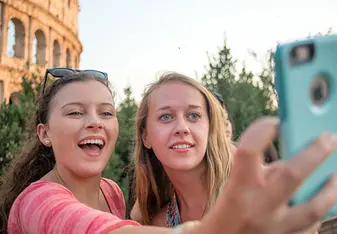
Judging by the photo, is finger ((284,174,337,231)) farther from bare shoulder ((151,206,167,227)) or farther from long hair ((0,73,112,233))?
bare shoulder ((151,206,167,227))

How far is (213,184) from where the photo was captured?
7.75 ft

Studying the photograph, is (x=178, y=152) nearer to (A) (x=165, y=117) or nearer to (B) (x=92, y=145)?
(A) (x=165, y=117)

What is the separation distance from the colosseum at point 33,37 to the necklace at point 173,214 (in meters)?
13.0

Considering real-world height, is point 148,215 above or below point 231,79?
below

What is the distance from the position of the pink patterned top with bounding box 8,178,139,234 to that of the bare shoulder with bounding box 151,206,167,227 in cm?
94

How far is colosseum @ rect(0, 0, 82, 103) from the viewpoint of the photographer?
16.3 metres

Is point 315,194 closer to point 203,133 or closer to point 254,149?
point 254,149

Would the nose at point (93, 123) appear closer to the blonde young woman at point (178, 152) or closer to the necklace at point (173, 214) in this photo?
the blonde young woman at point (178, 152)

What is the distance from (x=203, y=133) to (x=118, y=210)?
0.71m

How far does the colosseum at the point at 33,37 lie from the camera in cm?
1630

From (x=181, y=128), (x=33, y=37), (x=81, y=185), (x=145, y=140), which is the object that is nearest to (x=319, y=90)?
(x=181, y=128)

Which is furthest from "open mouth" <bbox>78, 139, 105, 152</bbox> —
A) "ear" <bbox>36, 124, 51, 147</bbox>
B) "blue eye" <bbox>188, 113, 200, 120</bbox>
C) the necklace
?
the necklace

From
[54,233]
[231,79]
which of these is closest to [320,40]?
[54,233]

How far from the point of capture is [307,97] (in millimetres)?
749
